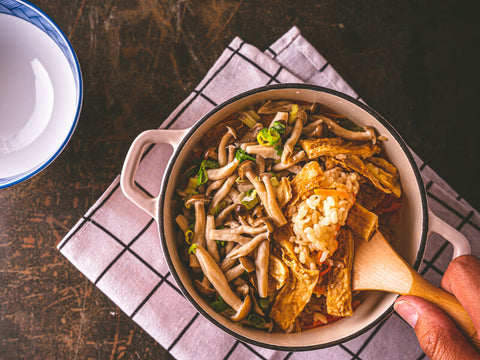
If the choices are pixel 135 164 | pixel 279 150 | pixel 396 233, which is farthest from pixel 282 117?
pixel 396 233

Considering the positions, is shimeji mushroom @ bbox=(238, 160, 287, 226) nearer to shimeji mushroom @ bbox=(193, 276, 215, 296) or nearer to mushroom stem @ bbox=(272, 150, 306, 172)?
mushroom stem @ bbox=(272, 150, 306, 172)

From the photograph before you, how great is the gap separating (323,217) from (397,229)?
0.50 m

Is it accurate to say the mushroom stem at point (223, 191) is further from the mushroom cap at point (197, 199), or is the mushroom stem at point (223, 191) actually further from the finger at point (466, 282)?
the finger at point (466, 282)

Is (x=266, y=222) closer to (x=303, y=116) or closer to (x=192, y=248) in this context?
(x=192, y=248)

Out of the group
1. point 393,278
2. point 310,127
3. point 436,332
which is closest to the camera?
point 436,332

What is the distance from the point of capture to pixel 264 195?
1619mm

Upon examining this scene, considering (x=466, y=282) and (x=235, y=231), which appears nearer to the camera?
(x=466, y=282)

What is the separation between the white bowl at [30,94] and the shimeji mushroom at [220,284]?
3.12 ft

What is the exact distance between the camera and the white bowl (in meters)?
1.81

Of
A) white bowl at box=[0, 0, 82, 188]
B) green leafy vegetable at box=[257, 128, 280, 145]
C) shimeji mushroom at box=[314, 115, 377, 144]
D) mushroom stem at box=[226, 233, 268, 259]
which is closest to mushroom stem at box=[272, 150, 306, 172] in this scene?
green leafy vegetable at box=[257, 128, 280, 145]

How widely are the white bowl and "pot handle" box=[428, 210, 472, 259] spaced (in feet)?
5.91

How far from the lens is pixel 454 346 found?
1344mm

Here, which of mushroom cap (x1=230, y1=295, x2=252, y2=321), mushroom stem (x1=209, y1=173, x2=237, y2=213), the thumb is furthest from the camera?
mushroom stem (x1=209, y1=173, x2=237, y2=213)

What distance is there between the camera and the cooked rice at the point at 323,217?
150 centimetres
